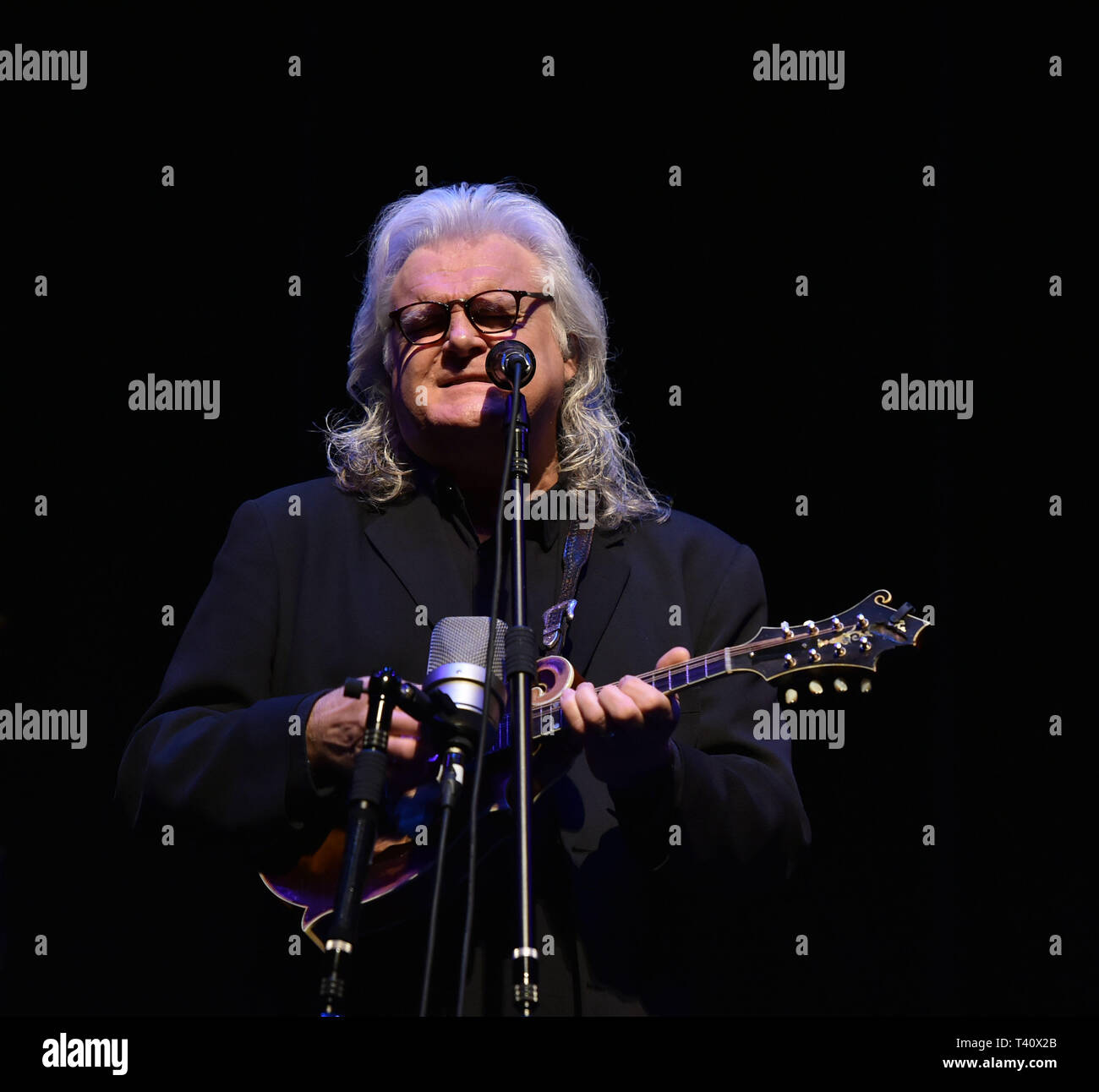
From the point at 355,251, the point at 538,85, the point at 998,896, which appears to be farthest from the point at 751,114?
the point at 998,896

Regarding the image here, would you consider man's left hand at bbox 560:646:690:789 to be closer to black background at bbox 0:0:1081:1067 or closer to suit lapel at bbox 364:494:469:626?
suit lapel at bbox 364:494:469:626

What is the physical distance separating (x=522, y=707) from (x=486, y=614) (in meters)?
0.84

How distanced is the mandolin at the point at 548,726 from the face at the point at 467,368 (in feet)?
2.04

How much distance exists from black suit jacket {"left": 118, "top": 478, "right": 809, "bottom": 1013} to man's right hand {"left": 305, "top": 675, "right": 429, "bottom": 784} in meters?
0.03

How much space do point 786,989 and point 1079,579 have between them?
154cm

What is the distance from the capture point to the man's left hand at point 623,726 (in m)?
2.13

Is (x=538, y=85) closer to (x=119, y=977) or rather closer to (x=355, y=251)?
(x=355, y=251)

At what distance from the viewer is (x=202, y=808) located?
7.93 ft

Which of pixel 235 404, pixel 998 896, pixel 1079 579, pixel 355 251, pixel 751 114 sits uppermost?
pixel 751 114

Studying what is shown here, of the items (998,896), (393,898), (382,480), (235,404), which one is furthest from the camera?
(235,404)

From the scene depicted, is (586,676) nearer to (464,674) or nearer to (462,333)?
(464,674)

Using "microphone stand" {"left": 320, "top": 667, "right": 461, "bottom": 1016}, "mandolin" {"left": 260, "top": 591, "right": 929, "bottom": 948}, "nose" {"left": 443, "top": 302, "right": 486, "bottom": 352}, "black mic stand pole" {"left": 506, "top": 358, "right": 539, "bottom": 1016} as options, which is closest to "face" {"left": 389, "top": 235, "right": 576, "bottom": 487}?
"nose" {"left": 443, "top": 302, "right": 486, "bottom": 352}

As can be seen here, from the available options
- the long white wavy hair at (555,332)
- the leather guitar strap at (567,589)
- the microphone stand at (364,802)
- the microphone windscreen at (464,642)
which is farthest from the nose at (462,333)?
the microphone stand at (364,802)

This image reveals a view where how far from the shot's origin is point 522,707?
1.91m
